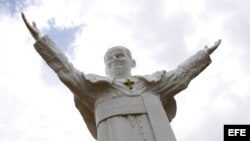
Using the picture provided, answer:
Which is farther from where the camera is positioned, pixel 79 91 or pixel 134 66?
pixel 134 66

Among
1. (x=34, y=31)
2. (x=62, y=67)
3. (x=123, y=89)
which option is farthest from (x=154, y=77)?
(x=34, y=31)

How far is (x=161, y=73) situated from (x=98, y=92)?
3.07 ft

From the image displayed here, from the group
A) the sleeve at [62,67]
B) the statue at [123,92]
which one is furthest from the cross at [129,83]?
the sleeve at [62,67]

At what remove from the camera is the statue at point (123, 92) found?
219 inches

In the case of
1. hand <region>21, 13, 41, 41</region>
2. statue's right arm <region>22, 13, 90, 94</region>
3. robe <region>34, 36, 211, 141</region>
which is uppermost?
hand <region>21, 13, 41, 41</region>

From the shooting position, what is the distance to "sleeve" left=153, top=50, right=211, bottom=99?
616 cm

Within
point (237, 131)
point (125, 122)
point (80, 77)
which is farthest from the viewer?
point (237, 131)

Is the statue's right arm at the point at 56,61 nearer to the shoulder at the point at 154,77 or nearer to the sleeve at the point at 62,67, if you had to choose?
the sleeve at the point at 62,67

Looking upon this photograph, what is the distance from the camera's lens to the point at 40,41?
588 cm

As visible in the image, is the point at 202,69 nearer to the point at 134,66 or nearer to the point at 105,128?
the point at 134,66

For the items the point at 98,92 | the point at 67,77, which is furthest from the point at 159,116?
the point at 67,77

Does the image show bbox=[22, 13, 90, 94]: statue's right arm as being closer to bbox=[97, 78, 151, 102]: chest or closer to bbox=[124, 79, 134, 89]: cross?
bbox=[97, 78, 151, 102]: chest

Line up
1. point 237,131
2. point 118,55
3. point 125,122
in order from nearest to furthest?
point 125,122
point 118,55
point 237,131

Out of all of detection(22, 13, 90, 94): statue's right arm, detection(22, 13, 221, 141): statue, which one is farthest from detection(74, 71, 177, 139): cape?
detection(22, 13, 90, 94): statue's right arm
